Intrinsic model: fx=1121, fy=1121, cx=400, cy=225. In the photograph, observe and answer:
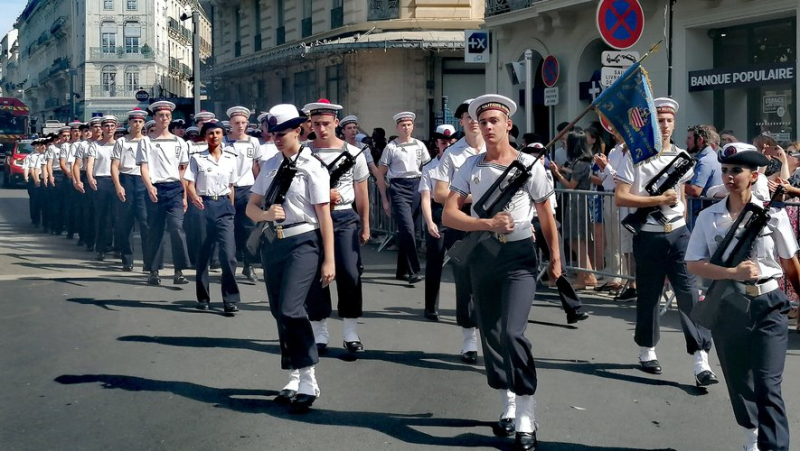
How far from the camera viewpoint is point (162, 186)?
12984 millimetres

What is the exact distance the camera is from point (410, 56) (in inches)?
1288

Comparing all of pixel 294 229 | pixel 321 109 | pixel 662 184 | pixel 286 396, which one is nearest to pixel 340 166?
pixel 321 109

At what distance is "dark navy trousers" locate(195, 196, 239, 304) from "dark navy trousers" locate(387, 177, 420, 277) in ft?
8.54

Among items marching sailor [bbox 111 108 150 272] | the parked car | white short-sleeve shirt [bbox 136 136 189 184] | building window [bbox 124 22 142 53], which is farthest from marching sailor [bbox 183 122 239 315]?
building window [bbox 124 22 142 53]

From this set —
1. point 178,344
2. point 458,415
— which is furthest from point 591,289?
point 458,415

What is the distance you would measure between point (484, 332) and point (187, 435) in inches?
70.0

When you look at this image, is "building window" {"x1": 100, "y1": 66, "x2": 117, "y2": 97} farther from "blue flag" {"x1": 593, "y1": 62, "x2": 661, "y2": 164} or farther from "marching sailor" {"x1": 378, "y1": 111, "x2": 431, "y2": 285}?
"blue flag" {"x1": 593, "y1": 62, "x2": 661, "y2": 164}


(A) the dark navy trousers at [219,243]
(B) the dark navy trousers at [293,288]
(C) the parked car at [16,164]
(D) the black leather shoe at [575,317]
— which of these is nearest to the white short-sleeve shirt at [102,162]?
(A) the dark navy trousers at [219,243]

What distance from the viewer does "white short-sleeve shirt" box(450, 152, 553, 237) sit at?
6367 millimetres

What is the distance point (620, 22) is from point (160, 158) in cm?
544

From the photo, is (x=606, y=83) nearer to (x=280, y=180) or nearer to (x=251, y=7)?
(x=280, y=180)

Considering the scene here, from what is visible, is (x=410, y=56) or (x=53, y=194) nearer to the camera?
(x=53, y=194)

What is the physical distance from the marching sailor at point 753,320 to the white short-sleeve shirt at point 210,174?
640cm

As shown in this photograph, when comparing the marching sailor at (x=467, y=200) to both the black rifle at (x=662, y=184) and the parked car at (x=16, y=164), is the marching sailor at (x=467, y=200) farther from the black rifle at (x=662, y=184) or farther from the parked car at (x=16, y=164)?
the parked car at (x=16, y=164)
